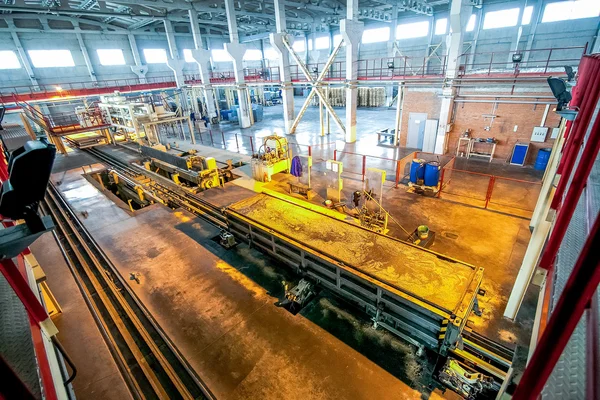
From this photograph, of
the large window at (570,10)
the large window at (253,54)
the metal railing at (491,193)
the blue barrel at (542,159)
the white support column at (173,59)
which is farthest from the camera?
the large window at (253,54)

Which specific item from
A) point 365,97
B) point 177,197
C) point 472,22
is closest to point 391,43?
point 365,97

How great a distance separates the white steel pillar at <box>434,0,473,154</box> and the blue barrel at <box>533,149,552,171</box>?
408cm

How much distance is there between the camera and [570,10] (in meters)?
20.6

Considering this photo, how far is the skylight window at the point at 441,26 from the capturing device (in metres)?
27.2

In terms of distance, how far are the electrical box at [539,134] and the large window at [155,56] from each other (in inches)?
1571

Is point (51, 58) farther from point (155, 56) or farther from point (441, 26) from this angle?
point (441, 26)

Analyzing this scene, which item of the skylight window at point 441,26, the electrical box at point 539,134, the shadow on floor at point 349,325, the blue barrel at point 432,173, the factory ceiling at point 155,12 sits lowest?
the shadow on floor at point 349,325

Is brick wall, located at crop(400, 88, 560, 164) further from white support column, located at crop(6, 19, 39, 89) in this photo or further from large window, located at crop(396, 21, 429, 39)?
white support column, located at crop(6, 19, 39, 89)

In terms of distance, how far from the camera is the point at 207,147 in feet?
62.3

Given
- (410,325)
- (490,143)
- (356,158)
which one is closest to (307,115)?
(356,158)

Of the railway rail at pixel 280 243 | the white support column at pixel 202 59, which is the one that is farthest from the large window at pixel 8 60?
the railway rail at pixel 280 243

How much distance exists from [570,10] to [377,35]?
1692 centimetres

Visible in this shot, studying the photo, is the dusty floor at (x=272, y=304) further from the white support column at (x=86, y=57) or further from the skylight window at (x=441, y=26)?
the white support column at (x=86, y=57)

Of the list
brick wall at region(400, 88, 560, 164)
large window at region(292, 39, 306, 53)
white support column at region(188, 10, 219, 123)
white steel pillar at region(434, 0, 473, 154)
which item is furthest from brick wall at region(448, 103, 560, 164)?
large window at region(292, 39, 306, 53)
